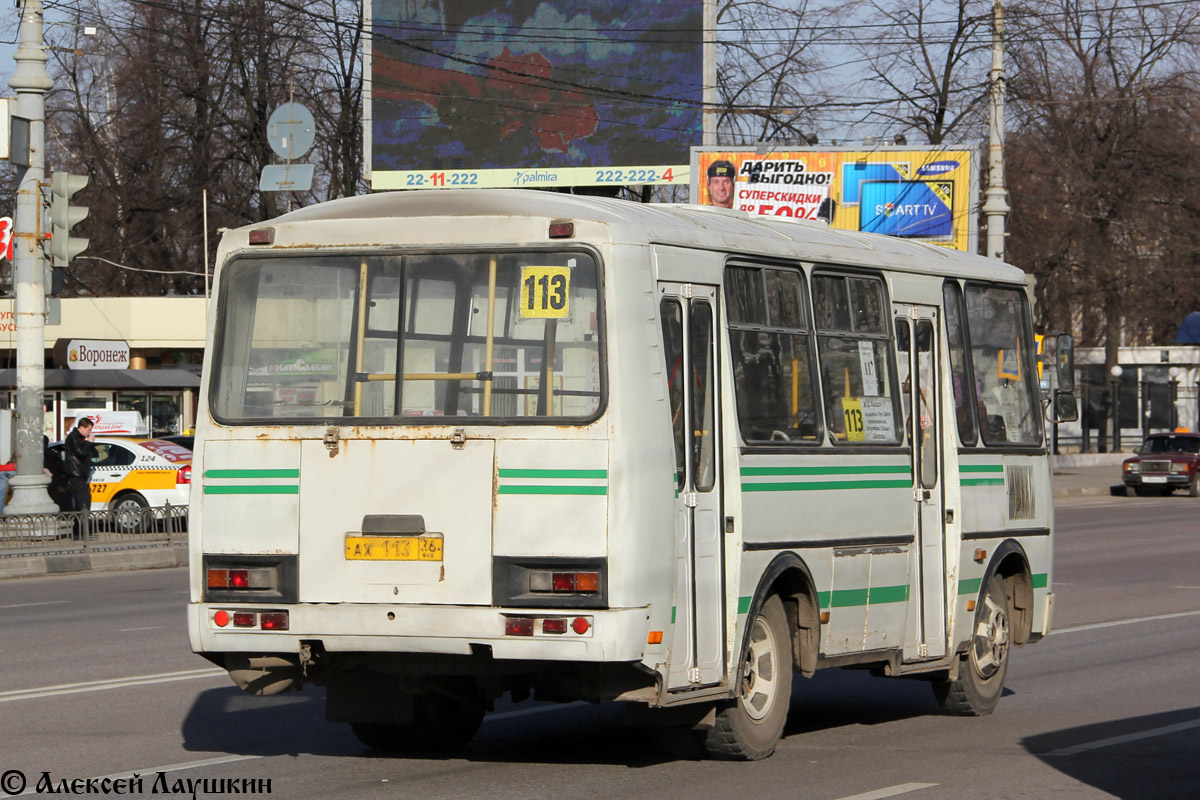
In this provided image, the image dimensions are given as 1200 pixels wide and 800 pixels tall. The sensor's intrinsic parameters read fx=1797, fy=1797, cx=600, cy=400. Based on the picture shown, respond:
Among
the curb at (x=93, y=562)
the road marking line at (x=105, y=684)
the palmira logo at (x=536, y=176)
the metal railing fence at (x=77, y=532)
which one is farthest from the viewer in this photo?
the palmira logo at (x=536, y=176)

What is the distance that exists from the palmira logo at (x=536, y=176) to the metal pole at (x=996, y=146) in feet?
48.5

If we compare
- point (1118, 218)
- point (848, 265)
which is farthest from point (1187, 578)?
point (1118, 218)

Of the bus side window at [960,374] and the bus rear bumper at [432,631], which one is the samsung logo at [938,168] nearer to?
the bus side window at [960,374]

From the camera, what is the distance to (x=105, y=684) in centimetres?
1166

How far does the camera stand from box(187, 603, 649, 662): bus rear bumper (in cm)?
768

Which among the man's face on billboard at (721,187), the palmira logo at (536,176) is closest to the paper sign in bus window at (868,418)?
the man's face on billboard at (721,187)

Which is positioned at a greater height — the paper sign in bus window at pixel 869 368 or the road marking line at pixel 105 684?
the paper sign in bus window at pixel 869 368

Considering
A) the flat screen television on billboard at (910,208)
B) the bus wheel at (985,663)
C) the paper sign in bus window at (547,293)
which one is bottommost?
the bus wheel at (985,663)

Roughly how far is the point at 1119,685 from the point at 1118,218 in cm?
4654

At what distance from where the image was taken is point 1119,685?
12000 millimetres

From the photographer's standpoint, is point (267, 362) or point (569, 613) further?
point (267, 362)

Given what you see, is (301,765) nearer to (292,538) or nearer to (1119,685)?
(292,538)

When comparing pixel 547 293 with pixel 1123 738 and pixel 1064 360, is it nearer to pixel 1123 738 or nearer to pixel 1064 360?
pixel 1123 738

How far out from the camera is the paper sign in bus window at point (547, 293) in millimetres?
8055
